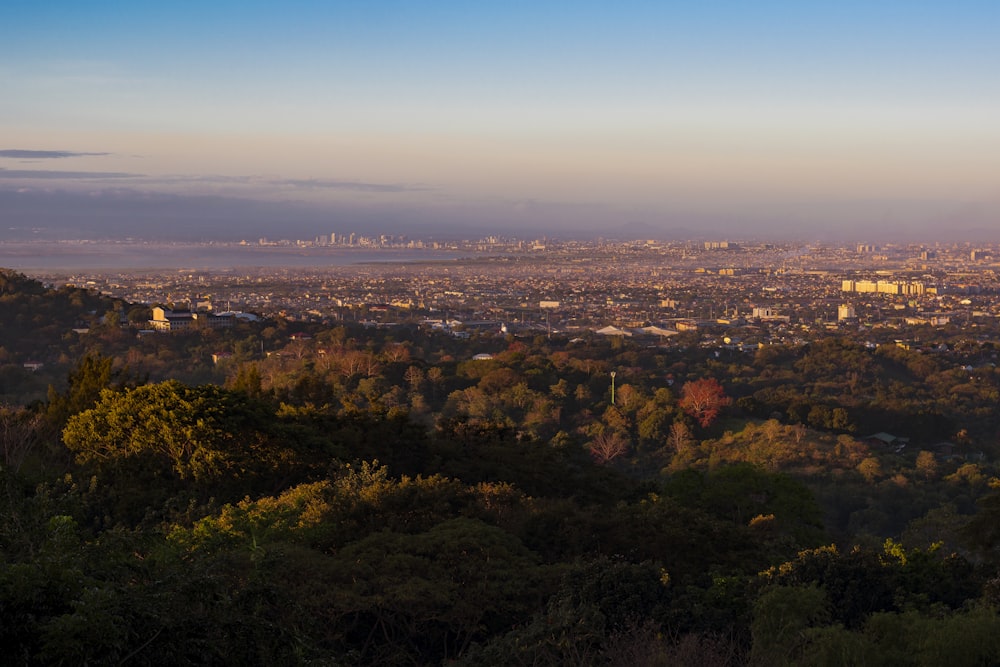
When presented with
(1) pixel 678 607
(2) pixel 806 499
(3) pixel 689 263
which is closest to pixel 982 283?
(3) pixel 689 263

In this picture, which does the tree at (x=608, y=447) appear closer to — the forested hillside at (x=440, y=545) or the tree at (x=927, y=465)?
the forested hillside at (x=440, y=545)

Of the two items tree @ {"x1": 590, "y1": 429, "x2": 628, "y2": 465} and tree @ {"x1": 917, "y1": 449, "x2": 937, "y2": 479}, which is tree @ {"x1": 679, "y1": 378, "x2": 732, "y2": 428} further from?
tree @ {"x1": 917, "y1": 449, "x2": 937, "y2": 479}

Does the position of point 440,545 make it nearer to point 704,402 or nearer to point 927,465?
point 927,465

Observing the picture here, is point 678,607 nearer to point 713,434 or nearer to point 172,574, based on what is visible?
point 172,574

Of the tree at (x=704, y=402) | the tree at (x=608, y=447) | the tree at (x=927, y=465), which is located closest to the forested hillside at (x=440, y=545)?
the tree at (x=927, y=465)

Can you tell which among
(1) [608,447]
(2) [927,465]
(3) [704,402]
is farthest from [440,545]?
(3) [704,402]

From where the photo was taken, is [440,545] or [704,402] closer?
[440,545]

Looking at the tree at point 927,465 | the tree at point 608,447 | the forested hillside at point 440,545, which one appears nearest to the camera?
the forested hillside at point 440,545
